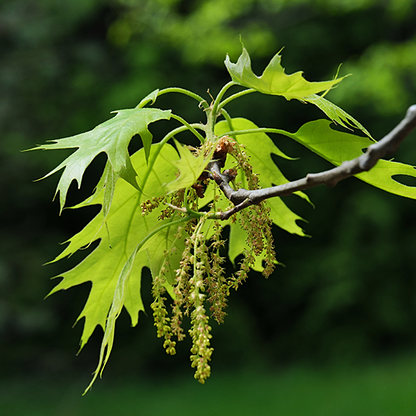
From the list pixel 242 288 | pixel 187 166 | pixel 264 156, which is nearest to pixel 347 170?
pixel 187 166

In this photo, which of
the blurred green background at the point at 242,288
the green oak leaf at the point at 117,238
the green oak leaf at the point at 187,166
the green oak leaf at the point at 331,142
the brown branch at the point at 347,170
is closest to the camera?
the brown branch at the point at 347,170

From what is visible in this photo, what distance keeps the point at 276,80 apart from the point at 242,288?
24.0ft

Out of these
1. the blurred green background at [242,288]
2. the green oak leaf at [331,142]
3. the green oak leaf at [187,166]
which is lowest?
the blurred green background at [242,288]

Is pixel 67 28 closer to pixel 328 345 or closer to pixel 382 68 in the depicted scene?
pixel 382 68

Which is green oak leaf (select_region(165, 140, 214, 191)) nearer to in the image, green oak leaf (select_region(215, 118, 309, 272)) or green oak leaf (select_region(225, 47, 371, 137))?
green oak leaf (select_region(225, 47, 371, 137))

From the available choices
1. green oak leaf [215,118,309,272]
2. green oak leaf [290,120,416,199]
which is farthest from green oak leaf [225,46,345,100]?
green oak leaf [215,118,309,272]

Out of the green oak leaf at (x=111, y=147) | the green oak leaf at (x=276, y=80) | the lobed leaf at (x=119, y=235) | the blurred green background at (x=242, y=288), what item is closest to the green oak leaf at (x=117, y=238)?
the lobed leaf at (x=119, y=235)

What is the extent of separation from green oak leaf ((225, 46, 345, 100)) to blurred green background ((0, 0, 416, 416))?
175 inches

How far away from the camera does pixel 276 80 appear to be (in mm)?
742

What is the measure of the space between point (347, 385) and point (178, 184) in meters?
6.46

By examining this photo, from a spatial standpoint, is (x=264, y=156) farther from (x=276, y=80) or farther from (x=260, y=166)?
(x=276, y=80)

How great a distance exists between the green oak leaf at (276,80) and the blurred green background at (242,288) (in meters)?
4.43

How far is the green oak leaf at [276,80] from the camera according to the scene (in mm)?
728

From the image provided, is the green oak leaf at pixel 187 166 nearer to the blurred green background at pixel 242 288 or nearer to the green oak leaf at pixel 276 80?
the green oak leaf at pixel 276 80
